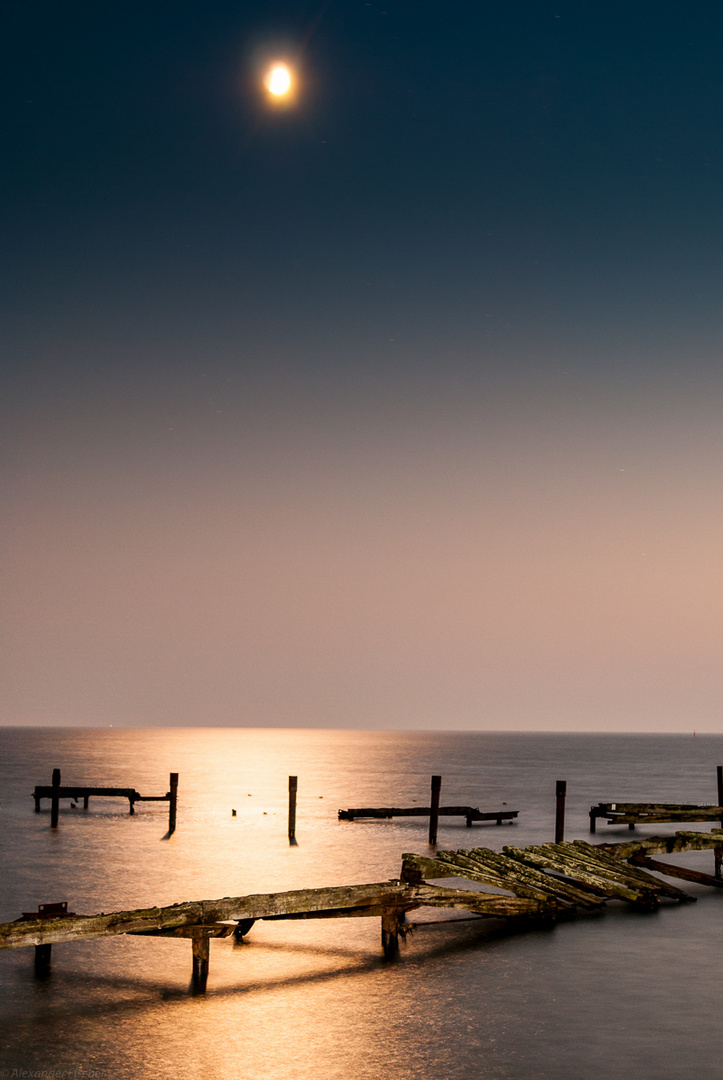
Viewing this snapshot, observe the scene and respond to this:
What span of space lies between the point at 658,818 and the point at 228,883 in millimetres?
15858

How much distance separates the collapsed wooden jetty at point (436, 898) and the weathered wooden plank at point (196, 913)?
0.01 m

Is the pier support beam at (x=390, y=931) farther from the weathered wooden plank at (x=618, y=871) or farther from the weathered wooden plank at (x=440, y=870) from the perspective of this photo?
the weathered wooden plank at (x=618, y=871)

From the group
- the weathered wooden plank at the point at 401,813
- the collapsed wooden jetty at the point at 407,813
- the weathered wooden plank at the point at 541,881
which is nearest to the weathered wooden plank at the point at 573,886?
the weathered wooden plank at the point at 541,881

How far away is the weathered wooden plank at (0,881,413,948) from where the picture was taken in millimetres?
13594

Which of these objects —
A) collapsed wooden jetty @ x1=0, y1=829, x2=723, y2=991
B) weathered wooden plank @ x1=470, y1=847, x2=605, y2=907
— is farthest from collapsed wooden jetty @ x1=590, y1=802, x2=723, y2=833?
weathered wooden plank @ x1=470, y1=847, x2=605, y2=907

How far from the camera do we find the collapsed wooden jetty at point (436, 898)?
14.2 meters

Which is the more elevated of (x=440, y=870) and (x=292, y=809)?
(x=440, y=870)

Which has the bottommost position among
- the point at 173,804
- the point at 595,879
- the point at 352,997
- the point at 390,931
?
the point at 352,997

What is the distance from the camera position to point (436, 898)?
1792 cm

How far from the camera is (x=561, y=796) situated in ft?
112

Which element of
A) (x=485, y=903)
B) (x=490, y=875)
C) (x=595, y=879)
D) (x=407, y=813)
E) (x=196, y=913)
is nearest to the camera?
(x=196, y=913)

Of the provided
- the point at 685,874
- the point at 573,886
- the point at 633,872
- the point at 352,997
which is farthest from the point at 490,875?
the point at 685,874

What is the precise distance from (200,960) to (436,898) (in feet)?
16.2

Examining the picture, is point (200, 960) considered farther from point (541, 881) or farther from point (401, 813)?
point (401, 813)
